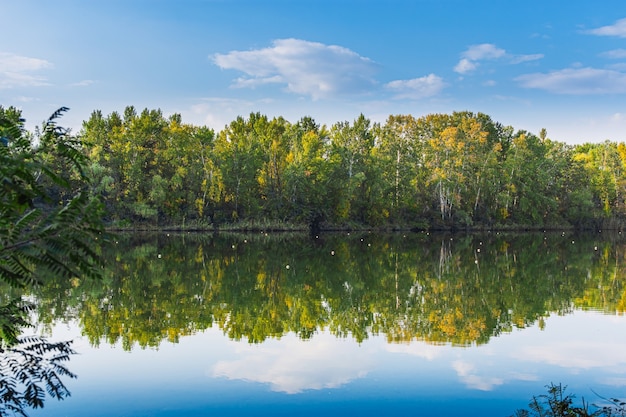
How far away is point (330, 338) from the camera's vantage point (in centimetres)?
1423

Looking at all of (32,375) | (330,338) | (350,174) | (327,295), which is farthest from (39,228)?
(350,174)

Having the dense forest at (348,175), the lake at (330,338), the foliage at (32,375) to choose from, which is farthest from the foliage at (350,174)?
the foliage at (32,375)

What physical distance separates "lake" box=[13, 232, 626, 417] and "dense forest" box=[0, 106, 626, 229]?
32461mm

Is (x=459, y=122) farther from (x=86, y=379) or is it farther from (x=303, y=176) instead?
(x=86, y=379)

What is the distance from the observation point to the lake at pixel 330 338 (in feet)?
32.1

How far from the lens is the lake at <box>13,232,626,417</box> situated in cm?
979

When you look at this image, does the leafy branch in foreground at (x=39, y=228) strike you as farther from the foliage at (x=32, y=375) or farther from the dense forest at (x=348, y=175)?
the dense forest at (x=348, y=175)

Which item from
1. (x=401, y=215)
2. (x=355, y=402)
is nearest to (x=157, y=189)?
(x=401, y=215)

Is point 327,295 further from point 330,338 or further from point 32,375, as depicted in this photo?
point 32,375

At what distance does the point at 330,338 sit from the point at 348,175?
171ft

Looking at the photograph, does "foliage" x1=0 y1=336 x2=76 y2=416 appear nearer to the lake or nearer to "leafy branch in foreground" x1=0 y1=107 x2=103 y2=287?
the lake

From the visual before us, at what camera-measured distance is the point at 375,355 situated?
491 inches

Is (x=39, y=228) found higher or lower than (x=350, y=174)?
lower

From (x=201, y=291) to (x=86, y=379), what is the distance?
10.2 metres
